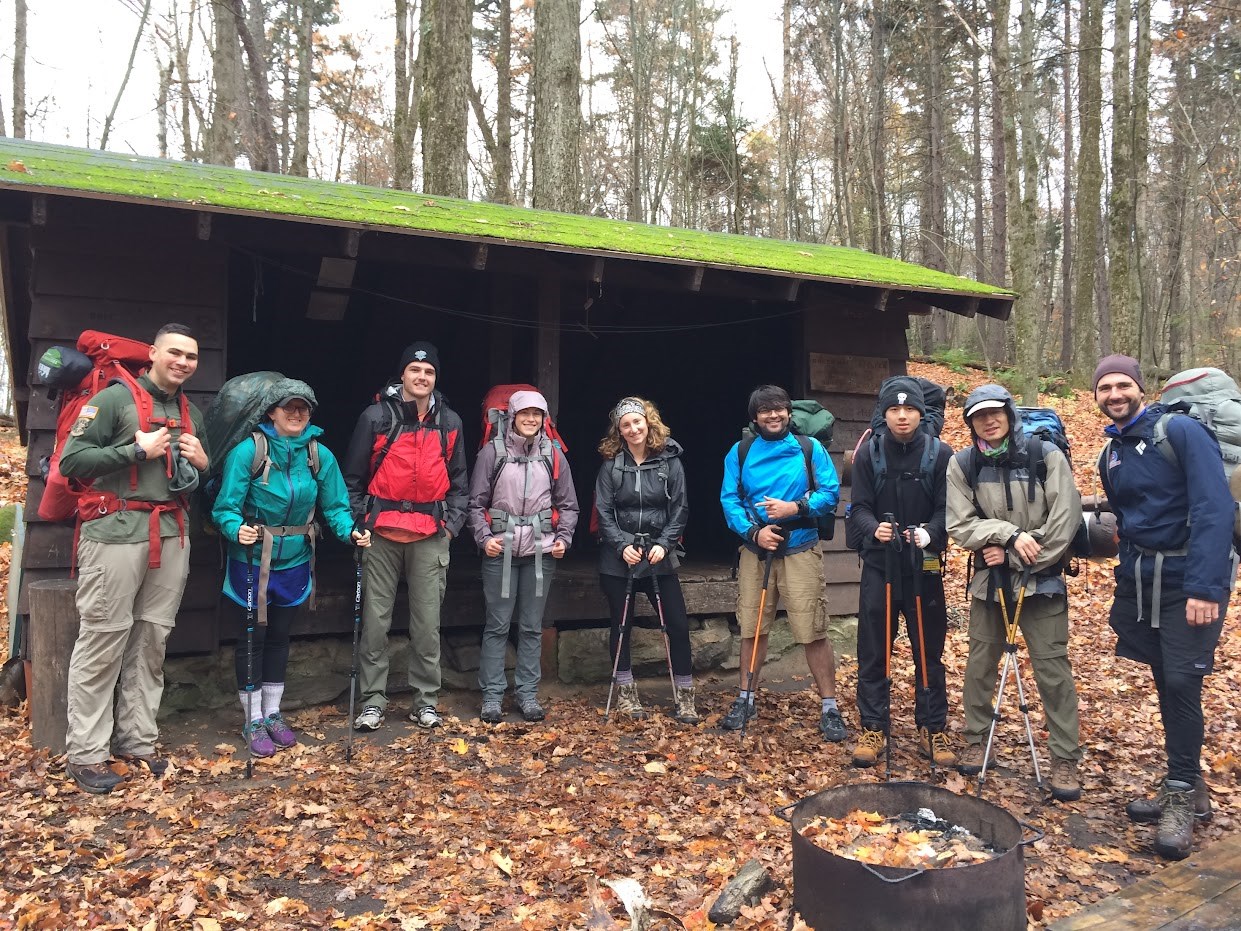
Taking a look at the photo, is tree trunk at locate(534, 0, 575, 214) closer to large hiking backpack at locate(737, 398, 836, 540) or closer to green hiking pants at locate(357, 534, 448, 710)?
large hiking backpack at locate(737, 398, 836, 540)

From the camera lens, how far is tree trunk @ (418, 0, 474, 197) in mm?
11008

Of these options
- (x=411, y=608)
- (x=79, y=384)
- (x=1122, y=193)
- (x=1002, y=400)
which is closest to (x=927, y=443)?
(x=1002, y=400)

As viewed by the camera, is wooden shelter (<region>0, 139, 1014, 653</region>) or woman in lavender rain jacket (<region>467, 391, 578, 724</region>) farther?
woman in lavender rain jacket (<region>467, 391, 578, 724</region>)

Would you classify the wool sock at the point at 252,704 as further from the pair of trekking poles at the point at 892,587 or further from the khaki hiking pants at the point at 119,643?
the pair of trekking poles at the point at 892,587

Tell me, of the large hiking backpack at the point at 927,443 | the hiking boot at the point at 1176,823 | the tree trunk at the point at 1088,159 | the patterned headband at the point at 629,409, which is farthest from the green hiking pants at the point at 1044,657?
the tree trunk at the point at 1088,159

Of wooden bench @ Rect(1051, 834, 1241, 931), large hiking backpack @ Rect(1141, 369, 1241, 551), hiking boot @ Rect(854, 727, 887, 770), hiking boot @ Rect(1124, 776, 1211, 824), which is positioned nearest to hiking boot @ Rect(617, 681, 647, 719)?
hiking boot @ Rect(854, 727, 887, 770)

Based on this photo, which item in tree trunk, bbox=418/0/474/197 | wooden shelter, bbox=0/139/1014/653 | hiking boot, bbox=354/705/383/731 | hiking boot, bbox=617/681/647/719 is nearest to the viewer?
wooden shelter, bbox=0/139/1014/653

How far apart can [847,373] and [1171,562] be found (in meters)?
3.55

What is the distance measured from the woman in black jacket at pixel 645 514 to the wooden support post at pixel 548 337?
2.92 feet

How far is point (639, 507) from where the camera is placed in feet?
19.2

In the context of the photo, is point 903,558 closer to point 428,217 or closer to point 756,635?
point 756,635

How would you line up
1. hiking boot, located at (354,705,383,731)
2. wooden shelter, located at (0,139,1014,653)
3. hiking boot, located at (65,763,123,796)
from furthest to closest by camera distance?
hiking boot, located at (354,705,383,731) → wooden shelter, located at (0,139,1014,653) → hiking boot, located at (65,763,123,796)

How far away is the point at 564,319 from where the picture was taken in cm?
889

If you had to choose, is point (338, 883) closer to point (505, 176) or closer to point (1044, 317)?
point (505, 176)
